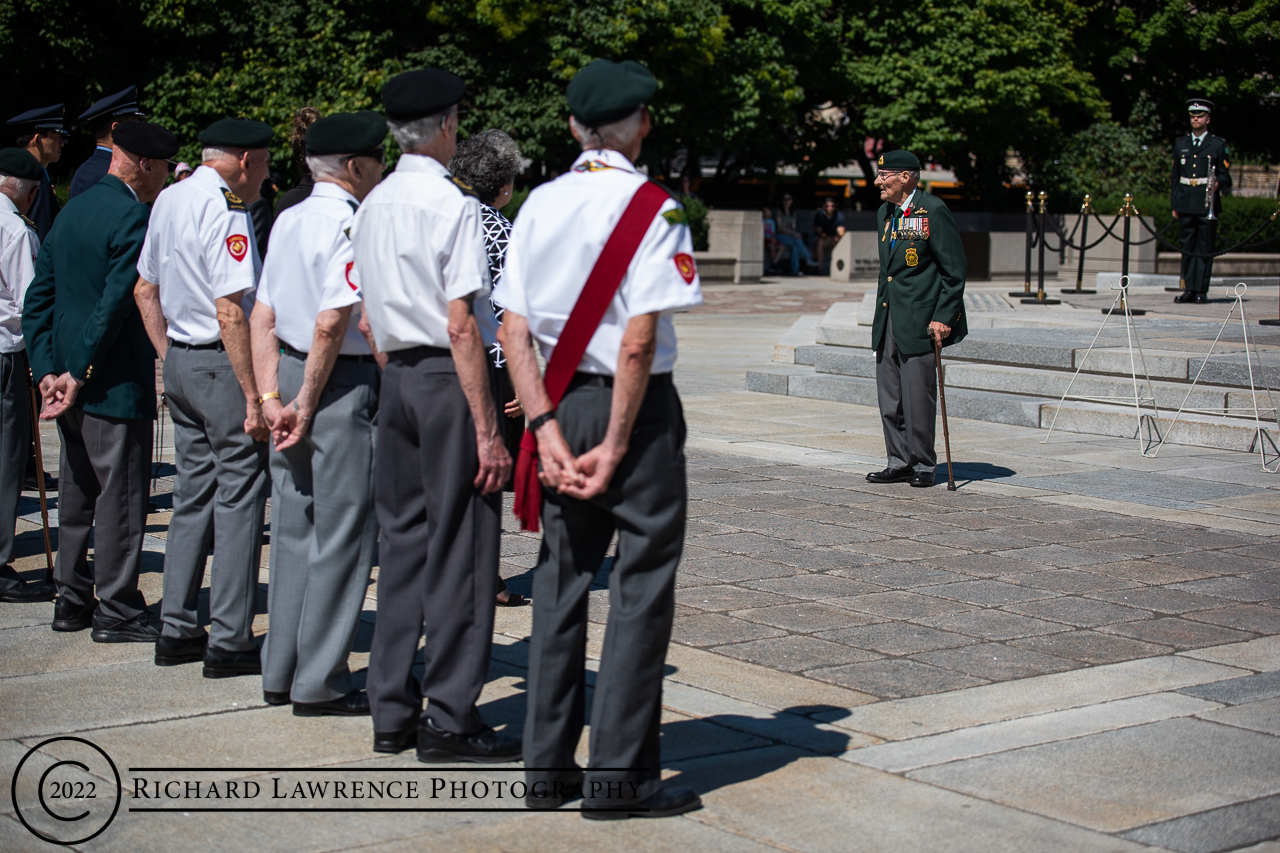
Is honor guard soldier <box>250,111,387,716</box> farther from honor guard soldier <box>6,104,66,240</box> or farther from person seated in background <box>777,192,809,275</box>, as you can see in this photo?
person seated in background <box>777,192,809,275</box>

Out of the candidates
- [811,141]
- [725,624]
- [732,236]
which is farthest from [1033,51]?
[725,624]

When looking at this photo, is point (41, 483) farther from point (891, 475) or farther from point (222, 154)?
point (891, 475)

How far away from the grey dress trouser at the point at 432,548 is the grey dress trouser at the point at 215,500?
3.17 feet

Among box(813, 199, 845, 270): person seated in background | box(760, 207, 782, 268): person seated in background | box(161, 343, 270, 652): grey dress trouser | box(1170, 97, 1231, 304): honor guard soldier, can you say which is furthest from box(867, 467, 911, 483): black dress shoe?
box(813, 199, 845, 270): person seated in background

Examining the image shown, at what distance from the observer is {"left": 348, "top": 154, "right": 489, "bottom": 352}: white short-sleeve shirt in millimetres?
3844

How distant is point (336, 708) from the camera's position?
14.3ft

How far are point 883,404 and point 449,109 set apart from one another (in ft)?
17.0

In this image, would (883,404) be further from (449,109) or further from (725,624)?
(449,109)

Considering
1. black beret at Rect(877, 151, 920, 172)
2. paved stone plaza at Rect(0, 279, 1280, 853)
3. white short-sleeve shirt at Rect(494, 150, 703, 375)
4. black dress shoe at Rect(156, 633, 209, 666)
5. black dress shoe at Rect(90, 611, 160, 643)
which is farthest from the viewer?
black beret at Rect(877, 151, 920, 172)

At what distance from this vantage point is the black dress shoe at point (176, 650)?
16.1ft

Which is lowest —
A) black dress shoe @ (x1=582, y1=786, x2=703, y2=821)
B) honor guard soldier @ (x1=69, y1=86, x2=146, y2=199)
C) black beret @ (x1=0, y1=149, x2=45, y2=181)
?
black dress shoe @ (x1=582, y1=786, x2=703, y2=821)

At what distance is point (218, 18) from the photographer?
26266mm

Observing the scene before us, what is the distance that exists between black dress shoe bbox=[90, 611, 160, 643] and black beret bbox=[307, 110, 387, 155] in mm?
2039

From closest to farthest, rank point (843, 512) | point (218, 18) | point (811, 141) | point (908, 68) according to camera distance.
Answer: point (843, 512) → point (218, 18) → point (908, 68) → point (811, 141)
